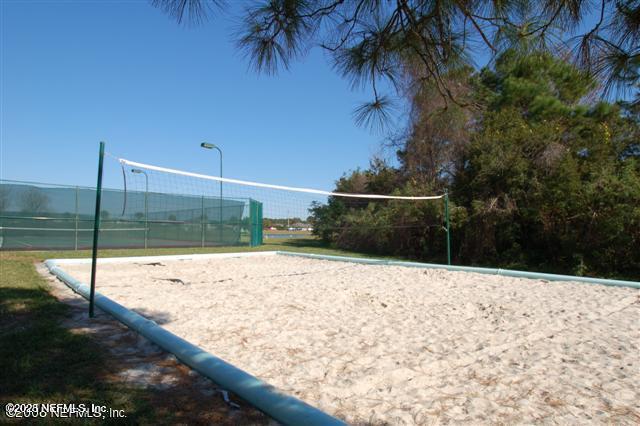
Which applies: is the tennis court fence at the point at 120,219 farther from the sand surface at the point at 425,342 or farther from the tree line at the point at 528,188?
the sand surface at the point at 425,342

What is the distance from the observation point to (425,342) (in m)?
2.99

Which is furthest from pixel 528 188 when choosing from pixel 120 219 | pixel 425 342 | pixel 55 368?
pixel 120 219

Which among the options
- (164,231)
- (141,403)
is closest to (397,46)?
(141,403)

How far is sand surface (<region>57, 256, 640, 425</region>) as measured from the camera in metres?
2.01

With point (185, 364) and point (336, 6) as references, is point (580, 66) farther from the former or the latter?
point (185, 364)

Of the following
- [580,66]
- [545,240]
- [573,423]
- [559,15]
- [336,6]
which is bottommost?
[573,423]

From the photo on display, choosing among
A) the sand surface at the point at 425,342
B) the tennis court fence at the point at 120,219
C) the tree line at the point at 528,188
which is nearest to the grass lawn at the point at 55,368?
the sand surface at the point at 425,342

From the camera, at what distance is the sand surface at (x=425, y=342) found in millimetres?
2006

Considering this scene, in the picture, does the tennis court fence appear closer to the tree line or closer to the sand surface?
the tree line

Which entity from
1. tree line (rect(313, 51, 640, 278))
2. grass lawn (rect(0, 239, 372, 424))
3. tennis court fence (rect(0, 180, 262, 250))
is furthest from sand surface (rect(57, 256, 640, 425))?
tennis court fence (rect(0, 180, 262, 250))

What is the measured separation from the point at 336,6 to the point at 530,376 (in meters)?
2.81

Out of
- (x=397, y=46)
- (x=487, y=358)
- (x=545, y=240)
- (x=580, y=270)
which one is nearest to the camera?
(x=487, y=358)

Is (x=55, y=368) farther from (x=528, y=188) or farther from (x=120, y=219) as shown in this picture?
(x=120, y=219)

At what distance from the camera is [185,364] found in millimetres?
2297
